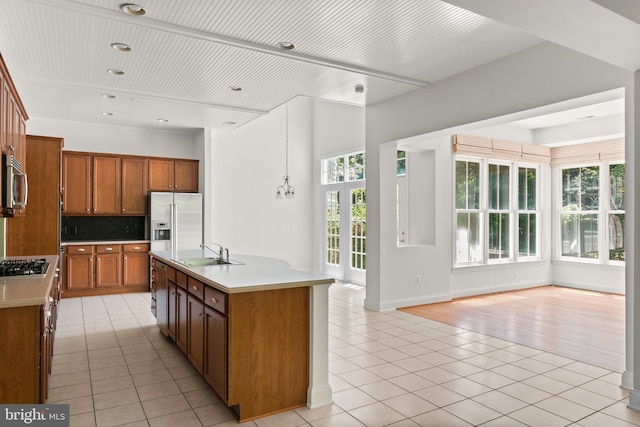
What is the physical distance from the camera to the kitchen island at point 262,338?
9.03 ft

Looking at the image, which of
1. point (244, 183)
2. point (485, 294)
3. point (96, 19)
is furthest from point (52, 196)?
point (485, 294)

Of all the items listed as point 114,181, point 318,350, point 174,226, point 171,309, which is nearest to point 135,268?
point 174,226

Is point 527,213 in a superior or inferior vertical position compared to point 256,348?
superior

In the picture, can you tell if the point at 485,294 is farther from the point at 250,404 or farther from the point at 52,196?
the point at 52,196

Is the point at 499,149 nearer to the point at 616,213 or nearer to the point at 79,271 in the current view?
the point at 616,213

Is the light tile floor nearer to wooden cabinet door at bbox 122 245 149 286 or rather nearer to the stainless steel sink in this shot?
the stainless steel sink

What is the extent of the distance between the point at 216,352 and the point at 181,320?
1.03m

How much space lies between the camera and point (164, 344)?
434cm

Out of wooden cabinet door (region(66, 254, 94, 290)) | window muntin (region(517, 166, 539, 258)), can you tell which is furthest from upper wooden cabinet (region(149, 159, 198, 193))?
window muntin (region(517, 166, 539, 258))

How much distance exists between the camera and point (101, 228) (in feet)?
24.2

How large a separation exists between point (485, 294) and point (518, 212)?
5.70 ft

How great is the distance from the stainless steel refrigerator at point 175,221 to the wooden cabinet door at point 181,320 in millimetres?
3440

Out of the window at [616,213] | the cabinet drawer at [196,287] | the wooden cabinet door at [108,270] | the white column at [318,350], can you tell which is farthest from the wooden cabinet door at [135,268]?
the window at [616,213]

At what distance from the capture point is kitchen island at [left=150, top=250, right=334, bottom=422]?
9.03 ft
